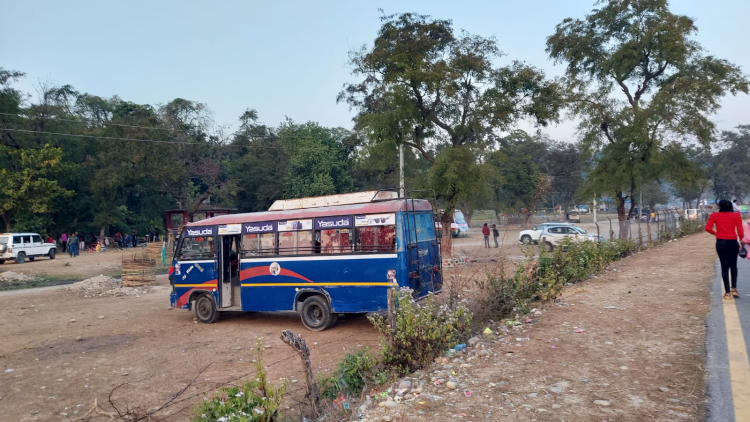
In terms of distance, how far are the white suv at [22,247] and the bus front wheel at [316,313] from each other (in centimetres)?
2534

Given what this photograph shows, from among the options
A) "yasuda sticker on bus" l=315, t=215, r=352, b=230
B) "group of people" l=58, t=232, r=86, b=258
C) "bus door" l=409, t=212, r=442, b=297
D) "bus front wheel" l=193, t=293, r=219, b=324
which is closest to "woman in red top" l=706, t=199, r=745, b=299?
"bus door" l=409, t=212, r=442, b=297

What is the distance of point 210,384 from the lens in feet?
21.8

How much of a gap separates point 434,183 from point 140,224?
33.5m

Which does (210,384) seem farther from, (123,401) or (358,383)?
(358,383)

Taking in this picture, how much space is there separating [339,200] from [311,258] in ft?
4.70

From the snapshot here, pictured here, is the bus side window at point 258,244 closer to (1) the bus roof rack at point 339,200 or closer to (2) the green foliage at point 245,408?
(1) the bus roof rack at point 339,200

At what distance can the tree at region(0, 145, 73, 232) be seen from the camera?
3250 cm

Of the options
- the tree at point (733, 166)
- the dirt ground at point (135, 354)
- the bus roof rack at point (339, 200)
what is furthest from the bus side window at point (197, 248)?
the tree at point (733, 166)

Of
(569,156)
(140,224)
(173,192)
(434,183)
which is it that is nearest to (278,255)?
(434,183)

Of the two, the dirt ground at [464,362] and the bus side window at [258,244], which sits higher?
the bus side window at [258,244]

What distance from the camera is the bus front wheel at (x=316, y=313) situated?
9.85 metres

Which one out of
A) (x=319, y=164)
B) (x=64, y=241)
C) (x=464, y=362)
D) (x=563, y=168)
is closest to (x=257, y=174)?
(x=319, y=164)

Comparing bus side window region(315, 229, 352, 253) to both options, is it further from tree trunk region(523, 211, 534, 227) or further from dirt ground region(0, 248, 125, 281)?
tree trunk region(523, 211, 534, 227)

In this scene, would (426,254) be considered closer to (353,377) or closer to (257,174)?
(353,377)
